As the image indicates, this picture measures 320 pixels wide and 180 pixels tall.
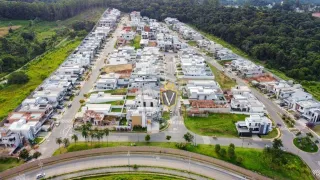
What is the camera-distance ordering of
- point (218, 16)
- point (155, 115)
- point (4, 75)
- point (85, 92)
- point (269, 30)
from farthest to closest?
point (218, 16)
point (269, 30)
point (4, 75)
point (85, 92)
point (155, 115)

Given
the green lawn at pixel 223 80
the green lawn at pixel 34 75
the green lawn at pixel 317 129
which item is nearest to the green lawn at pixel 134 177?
the green lawn at pixel 34 75

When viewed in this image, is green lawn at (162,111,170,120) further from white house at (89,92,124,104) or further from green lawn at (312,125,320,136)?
green lawn at (312,125,320,136)

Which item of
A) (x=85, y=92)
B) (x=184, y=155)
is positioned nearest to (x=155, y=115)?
(x=184, y=155)

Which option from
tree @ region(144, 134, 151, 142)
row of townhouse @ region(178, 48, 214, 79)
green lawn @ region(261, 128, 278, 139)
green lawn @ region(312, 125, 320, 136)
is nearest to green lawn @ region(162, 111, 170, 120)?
tree @ region(144, 134, 151, 142)

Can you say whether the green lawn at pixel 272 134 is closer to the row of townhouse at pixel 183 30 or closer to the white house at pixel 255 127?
the white house at pixel 255 127

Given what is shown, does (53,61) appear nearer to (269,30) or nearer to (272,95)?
(272,95)

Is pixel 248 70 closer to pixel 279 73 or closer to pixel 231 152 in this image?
pixel 279 73
